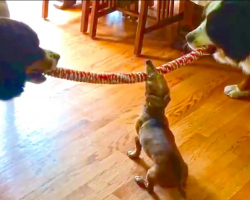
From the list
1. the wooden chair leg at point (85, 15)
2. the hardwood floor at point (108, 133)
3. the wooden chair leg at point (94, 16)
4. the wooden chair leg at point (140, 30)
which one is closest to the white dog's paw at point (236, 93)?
the hardwood floor at point (108, 133)

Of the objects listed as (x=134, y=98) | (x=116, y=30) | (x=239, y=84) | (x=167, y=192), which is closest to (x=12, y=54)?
(x=167, y=192)

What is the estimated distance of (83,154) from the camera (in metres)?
1.81

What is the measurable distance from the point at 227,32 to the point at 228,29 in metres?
0.02

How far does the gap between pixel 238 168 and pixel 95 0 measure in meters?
1.54

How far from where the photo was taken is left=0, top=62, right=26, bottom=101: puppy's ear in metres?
1.46

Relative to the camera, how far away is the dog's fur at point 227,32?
1.63m

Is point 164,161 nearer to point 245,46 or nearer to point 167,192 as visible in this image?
point 167,192

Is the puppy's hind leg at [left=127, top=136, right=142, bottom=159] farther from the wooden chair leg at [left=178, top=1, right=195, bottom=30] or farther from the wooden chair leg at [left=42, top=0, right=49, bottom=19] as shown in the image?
the wooden chair leg at [left=42, top=0, right=49, bottom=19]

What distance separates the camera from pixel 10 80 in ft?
4.88

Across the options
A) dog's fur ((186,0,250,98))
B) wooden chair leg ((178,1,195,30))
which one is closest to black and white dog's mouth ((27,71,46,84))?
dog's fur ((186,0,250,98))

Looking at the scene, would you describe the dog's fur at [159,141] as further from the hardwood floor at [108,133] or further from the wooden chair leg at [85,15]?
the wooden chair leg at [85,15]

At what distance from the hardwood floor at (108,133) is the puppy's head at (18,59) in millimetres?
364

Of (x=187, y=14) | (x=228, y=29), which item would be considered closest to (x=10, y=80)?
(x=228, y=29)

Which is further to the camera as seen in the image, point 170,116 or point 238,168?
point 170,116
